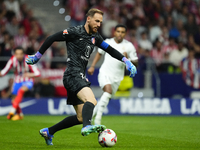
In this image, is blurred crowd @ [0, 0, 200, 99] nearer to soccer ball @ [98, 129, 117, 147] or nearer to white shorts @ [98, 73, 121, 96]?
white shorts @ [98, 73, 121, 96]

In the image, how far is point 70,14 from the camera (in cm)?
1669

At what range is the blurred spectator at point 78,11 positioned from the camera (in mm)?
15539

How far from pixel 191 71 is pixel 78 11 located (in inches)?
211

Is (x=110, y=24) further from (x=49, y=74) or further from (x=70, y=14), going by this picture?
(x=49, y=74)

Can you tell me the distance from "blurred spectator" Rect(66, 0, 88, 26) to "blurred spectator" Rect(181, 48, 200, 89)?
179 inches

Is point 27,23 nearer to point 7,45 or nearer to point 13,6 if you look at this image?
point 13,6

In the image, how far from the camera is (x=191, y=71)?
45.1 ft

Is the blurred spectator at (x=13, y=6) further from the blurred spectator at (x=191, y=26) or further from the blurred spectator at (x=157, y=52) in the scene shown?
the blurred spectator at (x=191, y=26)

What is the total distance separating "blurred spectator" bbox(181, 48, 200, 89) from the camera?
13698 millimetres

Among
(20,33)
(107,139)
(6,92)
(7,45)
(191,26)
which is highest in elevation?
(191,26)

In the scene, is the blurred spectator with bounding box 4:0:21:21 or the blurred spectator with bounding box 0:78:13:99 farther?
the blurred spectator with bounding box 4:0:21:21

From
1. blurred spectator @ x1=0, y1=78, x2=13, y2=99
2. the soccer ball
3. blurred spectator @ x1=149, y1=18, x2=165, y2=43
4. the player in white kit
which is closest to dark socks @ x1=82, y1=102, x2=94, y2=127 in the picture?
the soccer ball

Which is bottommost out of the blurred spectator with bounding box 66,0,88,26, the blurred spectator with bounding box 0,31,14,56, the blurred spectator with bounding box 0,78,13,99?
the blurred spectator with bounding box 0,78,13,99

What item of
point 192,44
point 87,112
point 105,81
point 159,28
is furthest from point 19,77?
point 192,44
